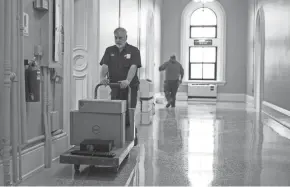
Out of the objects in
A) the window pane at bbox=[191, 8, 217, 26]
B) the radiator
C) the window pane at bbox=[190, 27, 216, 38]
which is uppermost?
the window pane at bbox=[191, 8, 217, 26]

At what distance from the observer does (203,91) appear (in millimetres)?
17328

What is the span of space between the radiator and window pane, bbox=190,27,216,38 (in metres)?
2.17

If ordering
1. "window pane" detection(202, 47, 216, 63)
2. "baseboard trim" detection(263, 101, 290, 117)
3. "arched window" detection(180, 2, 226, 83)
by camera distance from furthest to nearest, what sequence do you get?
1. "window pane" detection(202, 47, 216, 63)
2. "arched window" detection(180, 2, 226, 83)
3. "baseboard trim" detection(263, 101, 290, 117)

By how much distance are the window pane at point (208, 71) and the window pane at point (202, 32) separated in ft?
4.27

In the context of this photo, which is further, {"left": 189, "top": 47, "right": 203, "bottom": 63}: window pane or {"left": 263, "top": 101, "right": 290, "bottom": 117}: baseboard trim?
{"left": 189, "top": 47, "right": 203, "bottom": 63}: window pane

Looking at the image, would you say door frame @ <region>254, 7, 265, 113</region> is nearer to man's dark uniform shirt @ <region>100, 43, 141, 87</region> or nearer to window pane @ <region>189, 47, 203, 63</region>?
window pane @ <region>189, 47, 203, 63</region>

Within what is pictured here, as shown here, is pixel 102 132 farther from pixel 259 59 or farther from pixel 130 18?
pixel 259 59

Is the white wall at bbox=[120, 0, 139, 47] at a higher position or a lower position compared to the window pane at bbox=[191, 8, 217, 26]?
lower

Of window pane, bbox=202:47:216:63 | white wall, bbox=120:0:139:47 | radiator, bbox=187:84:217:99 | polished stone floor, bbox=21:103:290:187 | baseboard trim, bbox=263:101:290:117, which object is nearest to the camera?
polished stone floor, bbox=21:103:290:187

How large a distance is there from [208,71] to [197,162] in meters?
13.2

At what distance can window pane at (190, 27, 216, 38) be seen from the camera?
17.6m

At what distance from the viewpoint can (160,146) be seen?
5.97 metres

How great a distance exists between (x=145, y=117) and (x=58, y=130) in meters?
3.93

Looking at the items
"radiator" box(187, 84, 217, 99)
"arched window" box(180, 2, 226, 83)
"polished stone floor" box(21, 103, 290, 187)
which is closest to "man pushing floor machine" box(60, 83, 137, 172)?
"polished stone floor" box(21, 103, 290, 187)
